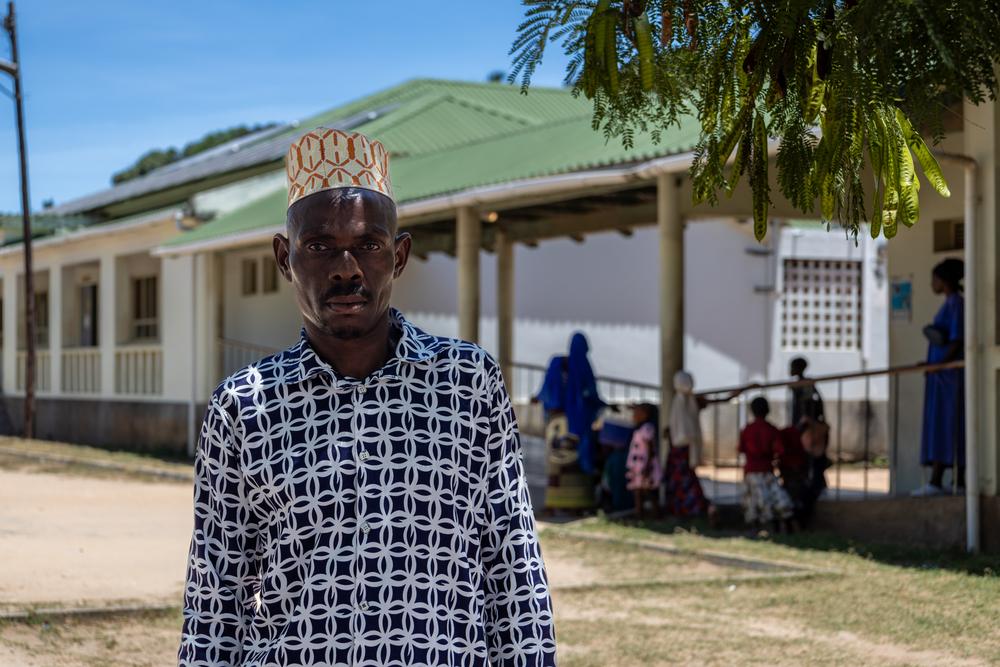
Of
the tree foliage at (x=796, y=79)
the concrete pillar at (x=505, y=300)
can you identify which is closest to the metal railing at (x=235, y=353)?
the concrete pillar at (x=505, y=300)

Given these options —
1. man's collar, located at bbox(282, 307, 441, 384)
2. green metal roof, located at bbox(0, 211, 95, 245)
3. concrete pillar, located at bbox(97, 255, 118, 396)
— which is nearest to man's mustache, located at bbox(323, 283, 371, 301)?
man's collar, located at bbox(282, 307, 441, 384)

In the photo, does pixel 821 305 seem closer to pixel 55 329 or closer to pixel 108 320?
pixel 108 320

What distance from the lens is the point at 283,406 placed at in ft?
8.07

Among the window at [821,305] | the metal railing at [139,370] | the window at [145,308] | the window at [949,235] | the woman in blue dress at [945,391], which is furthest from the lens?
the window at [145,308]

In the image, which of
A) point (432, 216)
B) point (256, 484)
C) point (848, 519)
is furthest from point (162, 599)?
point (432, 216)

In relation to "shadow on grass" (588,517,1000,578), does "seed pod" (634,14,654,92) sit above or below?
above

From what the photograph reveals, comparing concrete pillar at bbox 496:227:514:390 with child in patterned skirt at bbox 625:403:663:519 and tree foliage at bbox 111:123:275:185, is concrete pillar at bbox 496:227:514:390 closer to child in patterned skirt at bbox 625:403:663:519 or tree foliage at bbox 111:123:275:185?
child in patterned skirt at bbox 625:403:663:519

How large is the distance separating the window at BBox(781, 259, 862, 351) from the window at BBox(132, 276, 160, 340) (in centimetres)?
1013

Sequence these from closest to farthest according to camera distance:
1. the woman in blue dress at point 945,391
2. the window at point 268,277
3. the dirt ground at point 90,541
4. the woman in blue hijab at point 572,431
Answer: the dirt ground at point 90,541, the woman in blue dress at point 945,391, the woman in blue hijab at point 572,431, the window at point 268,277

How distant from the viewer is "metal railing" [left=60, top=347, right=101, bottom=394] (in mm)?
21844

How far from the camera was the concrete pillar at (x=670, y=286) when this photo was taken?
36.1 feet

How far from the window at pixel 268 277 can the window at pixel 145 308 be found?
317 centimetres

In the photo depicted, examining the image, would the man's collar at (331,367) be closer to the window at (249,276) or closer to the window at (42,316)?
the window at (249,276)

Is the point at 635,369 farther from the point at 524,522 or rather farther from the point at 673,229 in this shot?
the point at 524,522
